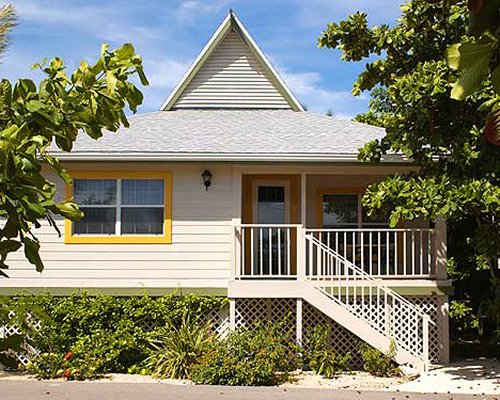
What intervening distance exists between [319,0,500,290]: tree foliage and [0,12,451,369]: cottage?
130cm

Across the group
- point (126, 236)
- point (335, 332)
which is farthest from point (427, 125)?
point (126, 236)

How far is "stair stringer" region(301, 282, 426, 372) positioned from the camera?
11.7m

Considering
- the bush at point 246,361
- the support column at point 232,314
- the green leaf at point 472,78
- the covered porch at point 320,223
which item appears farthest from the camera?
the covered porch at point 320,223

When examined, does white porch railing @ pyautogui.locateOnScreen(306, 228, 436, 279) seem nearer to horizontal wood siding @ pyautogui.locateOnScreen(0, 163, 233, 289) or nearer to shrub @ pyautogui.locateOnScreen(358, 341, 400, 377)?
shrub @ pyautogui.locateOnScreen(358, 341, 400, 377)

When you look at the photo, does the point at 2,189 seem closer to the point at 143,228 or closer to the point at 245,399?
the point at 245,399

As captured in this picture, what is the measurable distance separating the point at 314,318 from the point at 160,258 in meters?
3.14

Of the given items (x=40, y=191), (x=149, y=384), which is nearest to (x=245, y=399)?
(x=149, y=384)

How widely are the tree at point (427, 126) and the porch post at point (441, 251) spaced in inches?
29.8

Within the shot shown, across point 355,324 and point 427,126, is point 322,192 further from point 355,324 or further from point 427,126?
point 427,126

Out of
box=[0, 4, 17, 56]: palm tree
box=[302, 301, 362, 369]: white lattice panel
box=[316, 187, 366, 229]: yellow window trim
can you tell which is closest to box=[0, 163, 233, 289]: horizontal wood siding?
box=[302, 301, 362, 369]: white lattice panel

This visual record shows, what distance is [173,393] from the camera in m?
10.4

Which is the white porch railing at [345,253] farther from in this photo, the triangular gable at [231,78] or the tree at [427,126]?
the triangular gable at [231,78]

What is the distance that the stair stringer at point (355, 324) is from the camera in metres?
11.7

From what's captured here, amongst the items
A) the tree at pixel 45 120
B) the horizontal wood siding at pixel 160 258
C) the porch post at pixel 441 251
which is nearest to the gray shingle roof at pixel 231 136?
the horizontal wood siding at pixel 160 258
